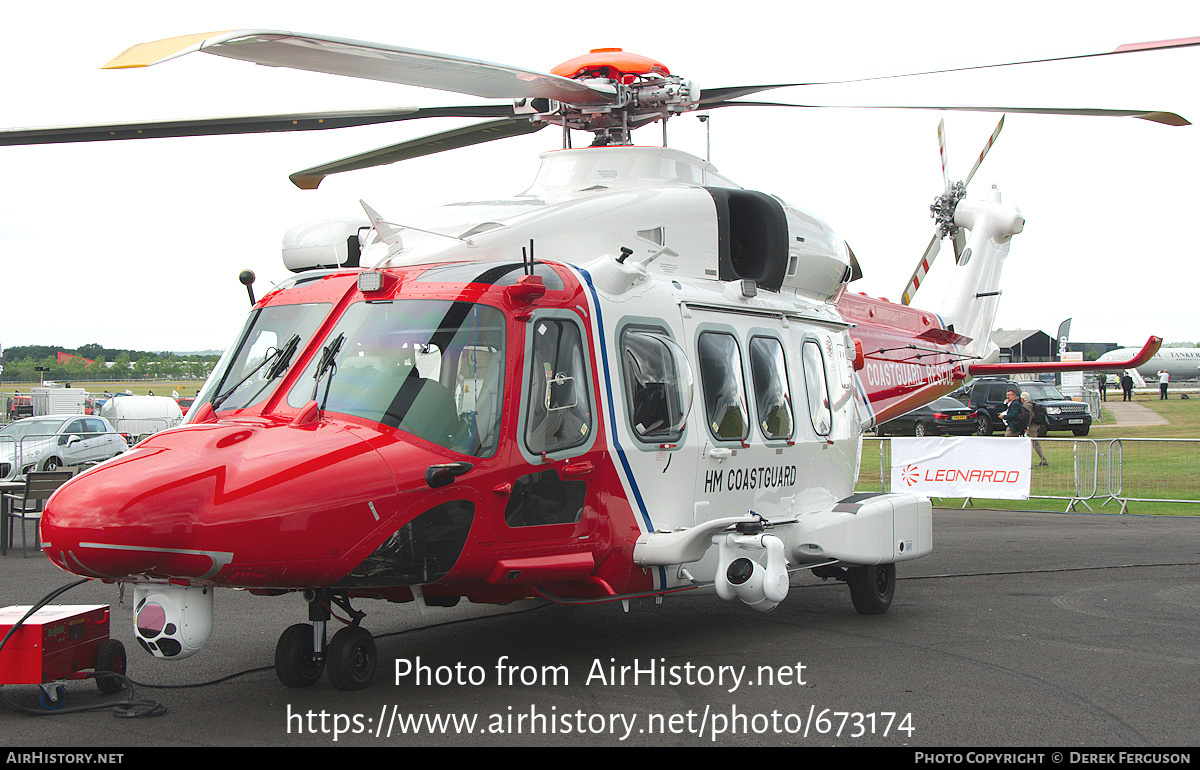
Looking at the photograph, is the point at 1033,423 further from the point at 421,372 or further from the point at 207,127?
the point at 421,372

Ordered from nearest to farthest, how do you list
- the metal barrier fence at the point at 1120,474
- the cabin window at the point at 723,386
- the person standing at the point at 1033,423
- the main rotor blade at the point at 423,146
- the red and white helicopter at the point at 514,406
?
1. the red and white helicopter at the point at 514,406
2. the cabin window at the point at 723,386
3. the main rotor blade at the point at 423,146
4. the metal barrier fence at the point at 1120,474
5. the person standing at the point at 1033,423

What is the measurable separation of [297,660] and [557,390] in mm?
2201

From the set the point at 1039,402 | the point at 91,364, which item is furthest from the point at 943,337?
the point at 91,364

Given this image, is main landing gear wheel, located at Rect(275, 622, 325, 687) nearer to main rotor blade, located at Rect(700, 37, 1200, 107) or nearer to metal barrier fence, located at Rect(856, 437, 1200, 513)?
main rotor blade, located at Rect(700, 37, 1200, 107)

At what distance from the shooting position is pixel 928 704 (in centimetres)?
625

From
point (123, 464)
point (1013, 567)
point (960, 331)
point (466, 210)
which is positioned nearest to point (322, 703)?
point (123, 464)

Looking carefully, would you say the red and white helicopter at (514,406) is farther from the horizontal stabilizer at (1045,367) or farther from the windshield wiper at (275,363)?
the horizontal stabilizer at (1045,367)

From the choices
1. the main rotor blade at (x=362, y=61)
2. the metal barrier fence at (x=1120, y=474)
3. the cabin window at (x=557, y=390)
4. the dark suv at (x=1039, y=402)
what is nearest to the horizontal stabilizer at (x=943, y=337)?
the metal barrier fence at (x=1120, y=474)

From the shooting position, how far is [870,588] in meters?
9.02

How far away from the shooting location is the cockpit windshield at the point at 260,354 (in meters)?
6.20

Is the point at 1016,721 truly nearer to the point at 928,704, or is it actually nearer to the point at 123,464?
the point at 928,704

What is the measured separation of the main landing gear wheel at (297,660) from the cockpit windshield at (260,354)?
1405mm

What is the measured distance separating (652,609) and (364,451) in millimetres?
4377

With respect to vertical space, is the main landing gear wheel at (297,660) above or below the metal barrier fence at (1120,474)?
above
